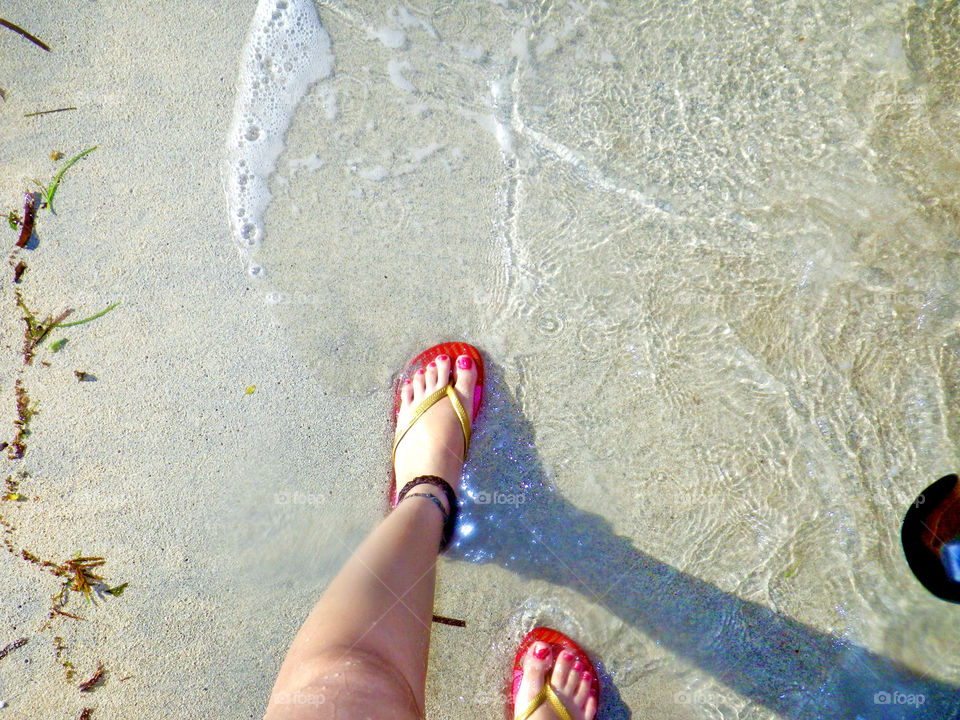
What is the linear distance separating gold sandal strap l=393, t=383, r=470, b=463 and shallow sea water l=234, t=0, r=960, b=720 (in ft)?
0.40

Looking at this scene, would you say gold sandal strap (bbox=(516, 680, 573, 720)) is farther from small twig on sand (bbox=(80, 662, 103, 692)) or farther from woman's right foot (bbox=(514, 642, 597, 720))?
small twig on sand (bbox=(80, 662, 103, 692))

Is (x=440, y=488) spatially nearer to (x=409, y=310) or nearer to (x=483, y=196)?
(x=409, y=310)

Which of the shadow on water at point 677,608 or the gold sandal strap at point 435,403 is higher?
the gold sandal strap at point 435,403

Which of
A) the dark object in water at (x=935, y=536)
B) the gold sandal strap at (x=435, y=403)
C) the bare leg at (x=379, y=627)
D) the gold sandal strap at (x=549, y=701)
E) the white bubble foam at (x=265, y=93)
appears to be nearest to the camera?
the bare leg at (x=379, y=627)

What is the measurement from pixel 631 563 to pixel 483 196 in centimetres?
159

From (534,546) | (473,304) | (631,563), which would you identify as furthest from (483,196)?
(631,563)

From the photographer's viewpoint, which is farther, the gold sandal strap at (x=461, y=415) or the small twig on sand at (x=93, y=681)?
the gold sandal strap at (x=461, y=415)

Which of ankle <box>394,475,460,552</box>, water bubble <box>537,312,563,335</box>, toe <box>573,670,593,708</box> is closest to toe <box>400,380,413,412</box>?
ankle <box>394,475,460,552</box>

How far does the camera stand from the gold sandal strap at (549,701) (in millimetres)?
2238

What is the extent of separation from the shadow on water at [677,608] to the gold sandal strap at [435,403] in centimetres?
13

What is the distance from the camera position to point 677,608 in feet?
7.59

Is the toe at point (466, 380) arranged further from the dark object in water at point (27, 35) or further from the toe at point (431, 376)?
the dark object in water at point (27, 35)

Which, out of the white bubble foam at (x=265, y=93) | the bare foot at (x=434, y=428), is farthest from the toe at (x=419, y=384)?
the white bubble foam at (x=265, y=93)

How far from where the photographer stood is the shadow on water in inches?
88.5
